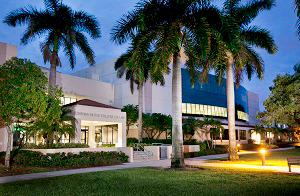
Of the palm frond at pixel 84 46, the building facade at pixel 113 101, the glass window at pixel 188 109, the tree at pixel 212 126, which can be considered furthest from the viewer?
the glass window at pixel 188 109

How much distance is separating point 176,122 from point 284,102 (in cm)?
1407

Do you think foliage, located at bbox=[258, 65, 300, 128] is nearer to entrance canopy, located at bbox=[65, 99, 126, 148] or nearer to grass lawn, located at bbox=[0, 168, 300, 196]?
entrance canopy, located at bbox=[65, 99, 126, 148]

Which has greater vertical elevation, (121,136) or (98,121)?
(98,121)

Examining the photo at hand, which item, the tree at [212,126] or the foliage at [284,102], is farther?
the tree at [212,126]

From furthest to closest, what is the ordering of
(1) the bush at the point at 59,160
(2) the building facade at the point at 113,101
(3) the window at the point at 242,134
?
(3) the window at the point at 242,134, (2) the building facade at the point at 113,101, (1) the bush at the point at 59,160

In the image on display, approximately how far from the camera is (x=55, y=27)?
24.7 meters

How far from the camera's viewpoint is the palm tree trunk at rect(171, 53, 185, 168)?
57.1ft

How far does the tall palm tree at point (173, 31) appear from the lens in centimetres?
1650

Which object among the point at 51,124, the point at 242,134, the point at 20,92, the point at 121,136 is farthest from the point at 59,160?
the point at 242,134

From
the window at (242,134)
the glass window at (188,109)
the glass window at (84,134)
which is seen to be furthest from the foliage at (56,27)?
the window at (242,134)

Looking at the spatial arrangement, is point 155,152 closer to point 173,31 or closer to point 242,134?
point 173,31

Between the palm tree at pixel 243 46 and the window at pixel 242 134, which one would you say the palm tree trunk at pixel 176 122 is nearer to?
the palm tree at pixel 243 46

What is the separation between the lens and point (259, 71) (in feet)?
83.5

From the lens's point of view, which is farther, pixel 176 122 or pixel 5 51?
pixel 5 51
